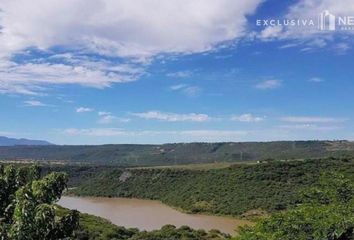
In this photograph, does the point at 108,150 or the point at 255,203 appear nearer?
the point at 255,203

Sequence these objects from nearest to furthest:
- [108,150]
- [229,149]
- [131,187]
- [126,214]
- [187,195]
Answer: [126,214] → [187,195] → [131,187] → [229,149] → [108,150]

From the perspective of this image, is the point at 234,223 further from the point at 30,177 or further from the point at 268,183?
the point at 30,177

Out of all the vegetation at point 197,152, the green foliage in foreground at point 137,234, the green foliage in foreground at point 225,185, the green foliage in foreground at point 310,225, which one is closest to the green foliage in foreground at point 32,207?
the green foliage in foreground at point 310,225

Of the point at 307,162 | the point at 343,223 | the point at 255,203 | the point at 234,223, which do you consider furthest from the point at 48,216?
the point at 307,162

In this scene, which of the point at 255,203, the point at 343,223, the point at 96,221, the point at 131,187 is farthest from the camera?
the point at 131,187

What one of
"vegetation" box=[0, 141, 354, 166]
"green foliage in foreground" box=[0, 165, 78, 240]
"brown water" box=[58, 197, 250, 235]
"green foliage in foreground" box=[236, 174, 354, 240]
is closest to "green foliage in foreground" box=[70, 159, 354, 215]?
"brown water" box=[58, 197, 250, 235]

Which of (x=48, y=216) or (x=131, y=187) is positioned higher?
(x=48, y=216)

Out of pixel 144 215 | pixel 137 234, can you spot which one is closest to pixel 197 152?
pixel 144 215

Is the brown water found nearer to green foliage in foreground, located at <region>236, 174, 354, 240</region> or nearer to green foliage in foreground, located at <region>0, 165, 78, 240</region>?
green foliage in foreground, located at <region>236, 174, 354, 240</region>
